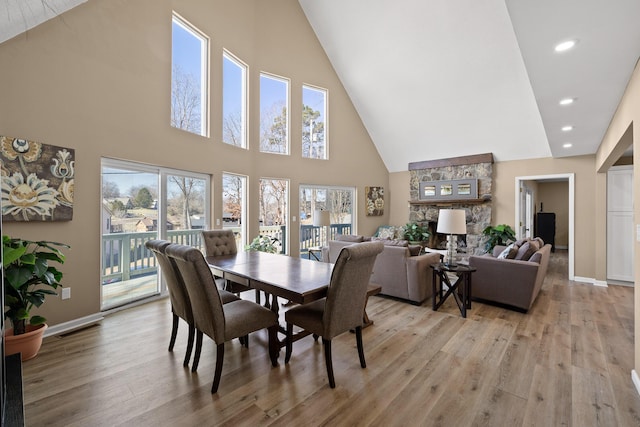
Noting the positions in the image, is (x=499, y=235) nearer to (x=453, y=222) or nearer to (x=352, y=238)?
(x=453, y=222)

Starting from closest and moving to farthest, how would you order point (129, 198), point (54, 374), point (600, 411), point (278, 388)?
point (600, 411) < point (278, 388) < point (54, 374) < point (129, 198)

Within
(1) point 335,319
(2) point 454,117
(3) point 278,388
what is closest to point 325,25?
(2) point 454,117

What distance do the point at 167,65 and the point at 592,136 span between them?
6102mm

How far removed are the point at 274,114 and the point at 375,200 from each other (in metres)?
3.45

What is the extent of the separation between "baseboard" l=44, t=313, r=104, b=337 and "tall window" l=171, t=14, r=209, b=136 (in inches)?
103

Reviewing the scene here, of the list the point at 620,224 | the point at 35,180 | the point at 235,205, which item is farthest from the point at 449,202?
the point at 35,180

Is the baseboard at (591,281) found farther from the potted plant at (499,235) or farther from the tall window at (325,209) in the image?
the tall window at (325,209)

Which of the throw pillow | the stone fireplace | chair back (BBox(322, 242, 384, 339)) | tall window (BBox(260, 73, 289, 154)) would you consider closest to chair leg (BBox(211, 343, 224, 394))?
chair back (BBox(322, 242, 384, 339))

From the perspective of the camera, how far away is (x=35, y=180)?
2721 mm

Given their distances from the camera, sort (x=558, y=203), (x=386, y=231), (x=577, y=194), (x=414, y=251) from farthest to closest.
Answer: (x=558, y=203), (x=386, y=231), (x=577, y=194), (x=414, y=251)

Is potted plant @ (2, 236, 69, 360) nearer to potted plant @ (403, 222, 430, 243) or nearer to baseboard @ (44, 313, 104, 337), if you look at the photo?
baseboard @ (44, 313, 104, 337)

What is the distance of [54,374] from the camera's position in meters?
2.24

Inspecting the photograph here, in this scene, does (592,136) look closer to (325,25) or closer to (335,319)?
(335,319)

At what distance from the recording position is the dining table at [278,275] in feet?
7.00
